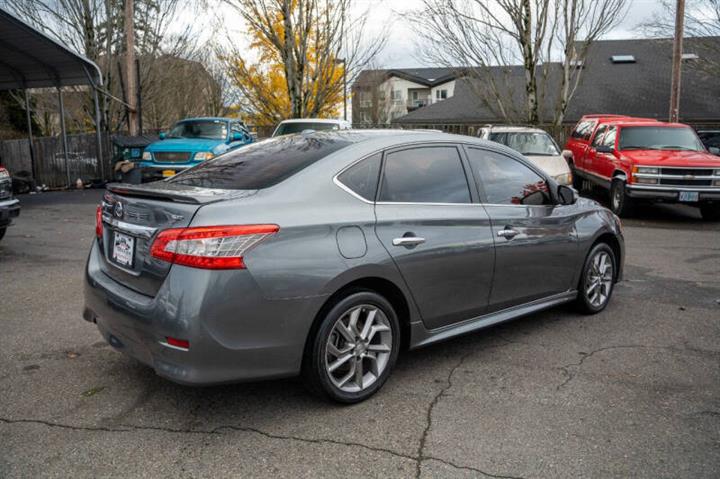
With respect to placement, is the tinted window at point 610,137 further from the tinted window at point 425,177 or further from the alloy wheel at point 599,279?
the tinted window at point 425,177

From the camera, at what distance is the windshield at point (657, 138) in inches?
502

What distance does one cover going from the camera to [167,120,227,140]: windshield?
1622 cm

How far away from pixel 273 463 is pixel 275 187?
1487 mm

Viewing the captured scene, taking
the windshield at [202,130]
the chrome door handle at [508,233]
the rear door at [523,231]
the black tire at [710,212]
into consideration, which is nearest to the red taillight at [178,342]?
the rear door at [523,231]

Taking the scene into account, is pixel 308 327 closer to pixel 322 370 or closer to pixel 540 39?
pixel 322 370

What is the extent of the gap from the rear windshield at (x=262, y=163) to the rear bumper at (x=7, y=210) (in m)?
4.50

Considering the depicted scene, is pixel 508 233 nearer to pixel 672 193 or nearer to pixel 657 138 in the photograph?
pixel 672 193

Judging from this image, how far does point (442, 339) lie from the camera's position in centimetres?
434

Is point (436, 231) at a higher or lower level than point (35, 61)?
lower

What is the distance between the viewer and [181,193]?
3.62 metres

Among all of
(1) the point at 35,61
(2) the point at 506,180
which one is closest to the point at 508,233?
(2) the point at 506,180

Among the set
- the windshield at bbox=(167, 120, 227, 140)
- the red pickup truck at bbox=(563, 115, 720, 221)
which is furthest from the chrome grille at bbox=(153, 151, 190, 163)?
the red pickup truck at bbox=(563, 115, 720, 221)

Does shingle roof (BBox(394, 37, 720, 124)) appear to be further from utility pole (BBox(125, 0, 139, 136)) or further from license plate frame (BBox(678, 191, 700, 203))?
license plate frame (BBox(678, 191, 700, 203))

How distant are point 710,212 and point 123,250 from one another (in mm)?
12116
